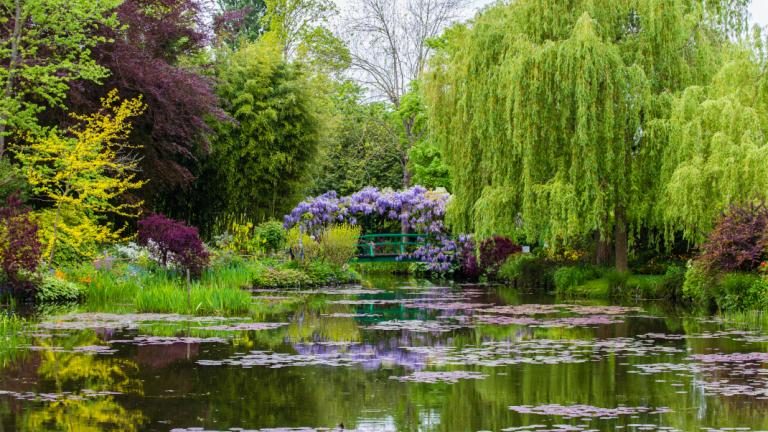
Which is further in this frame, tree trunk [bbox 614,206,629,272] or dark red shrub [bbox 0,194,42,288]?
tree trunk [bbox 614,206,629,272]

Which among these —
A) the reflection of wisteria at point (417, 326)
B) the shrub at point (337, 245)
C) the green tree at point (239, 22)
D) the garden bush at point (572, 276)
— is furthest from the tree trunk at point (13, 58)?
the garden bush at point (572, 276)

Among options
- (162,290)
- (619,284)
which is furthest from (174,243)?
(619,284)

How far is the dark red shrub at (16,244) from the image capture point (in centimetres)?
1753

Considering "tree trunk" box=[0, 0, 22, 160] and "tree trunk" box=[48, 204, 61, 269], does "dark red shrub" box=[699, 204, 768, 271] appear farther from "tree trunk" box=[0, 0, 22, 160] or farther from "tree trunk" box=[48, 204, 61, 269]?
"tree trunk" box=[0, 0, 22, 160]

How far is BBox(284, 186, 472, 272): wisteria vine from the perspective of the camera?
34.2m

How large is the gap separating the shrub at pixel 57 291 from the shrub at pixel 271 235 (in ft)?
28.7

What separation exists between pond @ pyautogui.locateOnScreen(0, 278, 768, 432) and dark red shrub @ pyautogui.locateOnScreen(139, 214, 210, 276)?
422 cm

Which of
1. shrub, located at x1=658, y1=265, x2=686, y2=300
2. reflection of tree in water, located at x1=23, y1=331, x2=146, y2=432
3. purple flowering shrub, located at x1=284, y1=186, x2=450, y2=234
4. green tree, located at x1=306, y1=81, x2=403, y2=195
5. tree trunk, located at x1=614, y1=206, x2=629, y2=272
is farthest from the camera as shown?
green tree, located at x1=306, y1=81, x2=403, y2=195

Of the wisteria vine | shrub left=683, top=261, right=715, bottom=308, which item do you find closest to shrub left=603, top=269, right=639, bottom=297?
shrub left=683, top=261, right=715, bottom=308

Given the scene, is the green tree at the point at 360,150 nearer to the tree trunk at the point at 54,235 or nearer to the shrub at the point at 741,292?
the tree trunk at the point at 54,235

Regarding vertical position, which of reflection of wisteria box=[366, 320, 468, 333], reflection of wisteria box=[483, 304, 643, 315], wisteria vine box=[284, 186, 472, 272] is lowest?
reflection of wisteria box=[366, 320, 468, 333]

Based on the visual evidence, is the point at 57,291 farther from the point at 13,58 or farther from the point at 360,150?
the point at 360,150

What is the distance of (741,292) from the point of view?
1786 centimetres

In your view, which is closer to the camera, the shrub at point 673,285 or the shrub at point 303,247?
the shrub at point 673,285
